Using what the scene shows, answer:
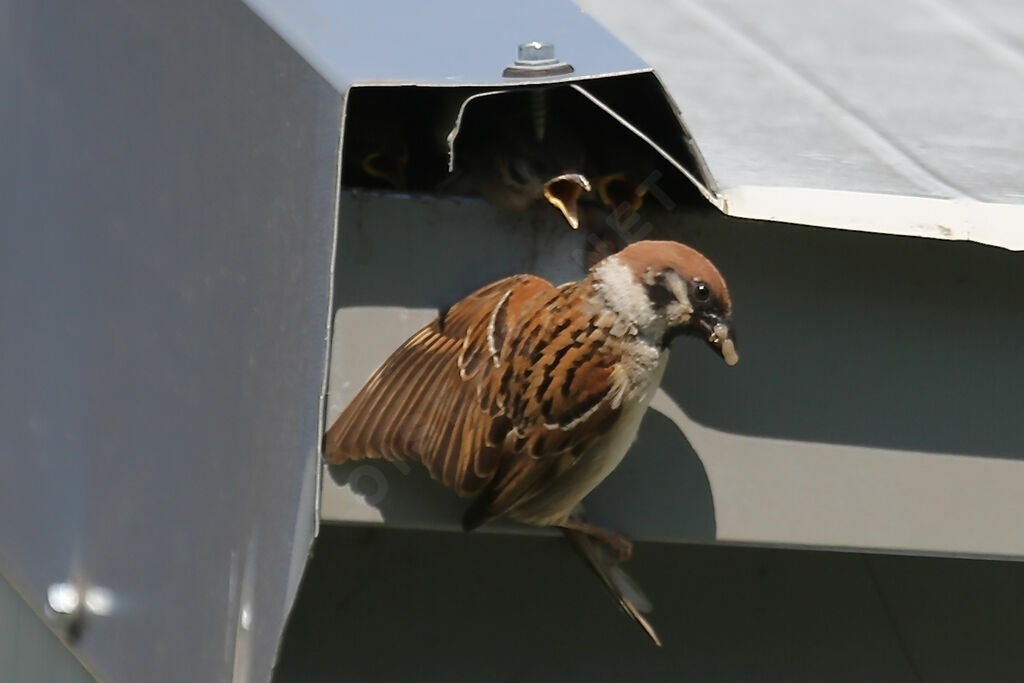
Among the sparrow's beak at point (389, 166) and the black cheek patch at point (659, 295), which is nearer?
the black cheek patch at point (659, 295)

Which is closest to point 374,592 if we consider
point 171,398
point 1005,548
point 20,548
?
point 171,398

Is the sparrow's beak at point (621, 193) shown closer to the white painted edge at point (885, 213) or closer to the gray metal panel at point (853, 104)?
the gray metal panel at point (853, 104)

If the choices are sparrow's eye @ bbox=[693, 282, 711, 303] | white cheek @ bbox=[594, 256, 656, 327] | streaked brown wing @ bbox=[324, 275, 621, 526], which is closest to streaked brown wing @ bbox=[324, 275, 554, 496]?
streaked brown wing @ bbox=[324, 275, 621, 526]

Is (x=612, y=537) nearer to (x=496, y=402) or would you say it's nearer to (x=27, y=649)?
(x=496, y=402)

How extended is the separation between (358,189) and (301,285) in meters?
0.25

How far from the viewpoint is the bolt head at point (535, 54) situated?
7.73ft

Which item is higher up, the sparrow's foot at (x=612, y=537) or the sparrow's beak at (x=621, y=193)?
the sparrow's beak at (x=621, y=193)

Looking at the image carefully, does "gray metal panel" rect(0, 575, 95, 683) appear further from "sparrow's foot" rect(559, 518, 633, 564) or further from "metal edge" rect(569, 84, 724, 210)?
"metal edge" rect(569, 84, 724, 210)

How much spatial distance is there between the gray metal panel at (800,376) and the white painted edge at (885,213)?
0.75ft

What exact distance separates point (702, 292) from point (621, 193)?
30cm

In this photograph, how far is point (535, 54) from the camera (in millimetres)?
2365

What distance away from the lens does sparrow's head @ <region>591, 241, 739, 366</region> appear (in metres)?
2.43

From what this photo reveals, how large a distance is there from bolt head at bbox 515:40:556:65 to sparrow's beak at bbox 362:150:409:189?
0.43 metres

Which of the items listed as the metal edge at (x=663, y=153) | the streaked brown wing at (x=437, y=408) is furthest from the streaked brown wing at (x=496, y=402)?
the metal edge at (x=663, y=153)
